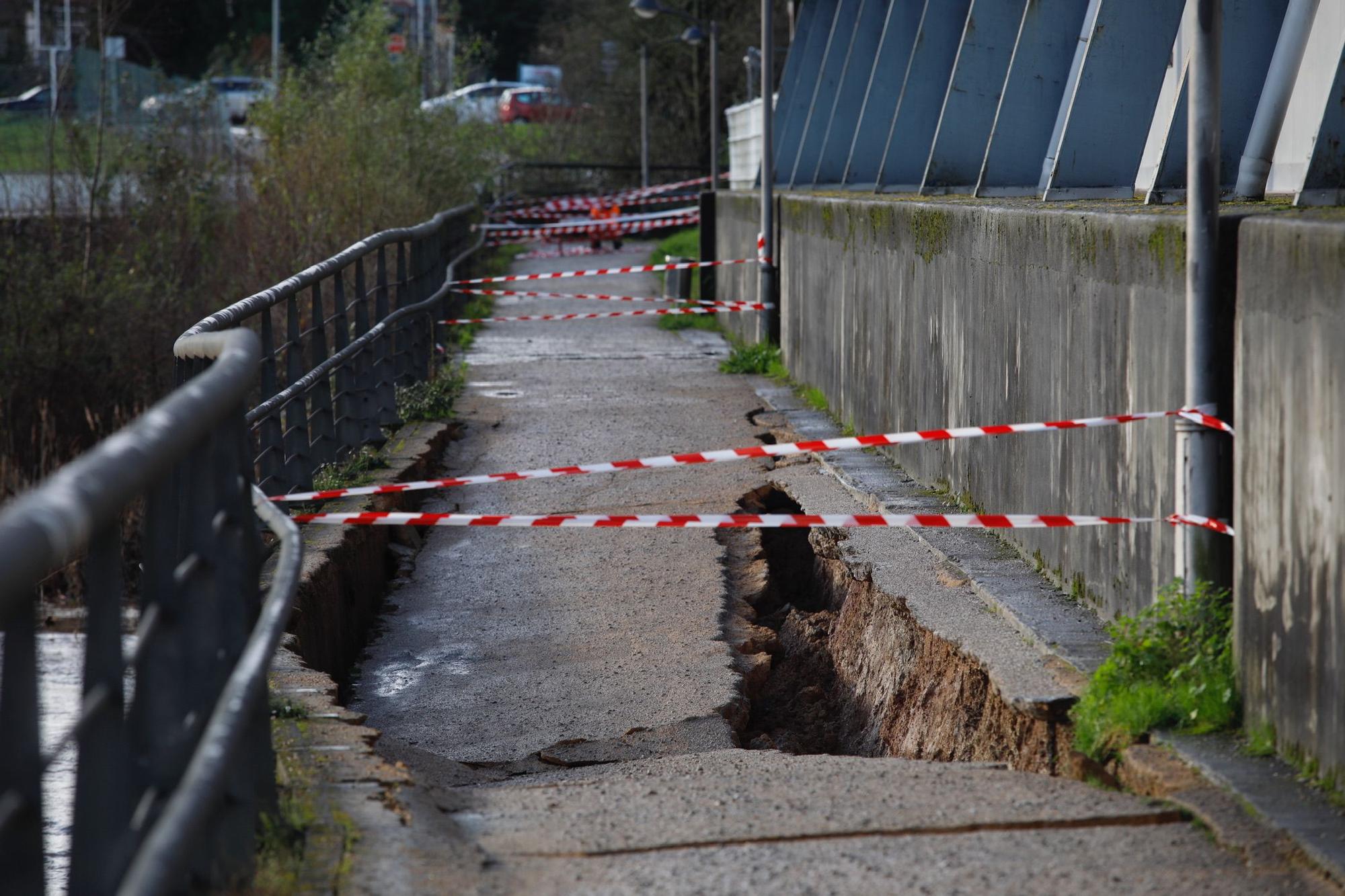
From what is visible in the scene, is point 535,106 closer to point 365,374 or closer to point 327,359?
point 365,374

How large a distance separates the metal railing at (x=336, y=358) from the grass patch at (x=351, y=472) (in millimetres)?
63

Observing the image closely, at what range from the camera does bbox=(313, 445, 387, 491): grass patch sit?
849 cm

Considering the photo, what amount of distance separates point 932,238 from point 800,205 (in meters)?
5.02

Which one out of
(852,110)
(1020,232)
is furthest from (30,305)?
(1020,232)

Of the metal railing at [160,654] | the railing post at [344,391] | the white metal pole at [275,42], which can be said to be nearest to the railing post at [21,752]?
the metal railing at [160,654]

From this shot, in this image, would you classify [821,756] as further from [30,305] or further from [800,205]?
[30,305]

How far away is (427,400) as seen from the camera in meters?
11.5

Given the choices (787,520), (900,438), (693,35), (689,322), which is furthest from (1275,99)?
(693,35)

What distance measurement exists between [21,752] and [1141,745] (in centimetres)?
305

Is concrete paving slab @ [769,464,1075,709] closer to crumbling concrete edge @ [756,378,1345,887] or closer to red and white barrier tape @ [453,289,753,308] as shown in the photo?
crumbling concrete edge @ [756,378,1345,887]

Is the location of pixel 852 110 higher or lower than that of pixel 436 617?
higher

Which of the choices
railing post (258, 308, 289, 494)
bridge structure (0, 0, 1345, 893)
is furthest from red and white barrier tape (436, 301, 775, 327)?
railing post (258, 308, 289, 494)

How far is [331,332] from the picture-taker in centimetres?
2025

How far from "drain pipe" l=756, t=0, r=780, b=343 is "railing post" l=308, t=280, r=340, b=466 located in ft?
20.9
